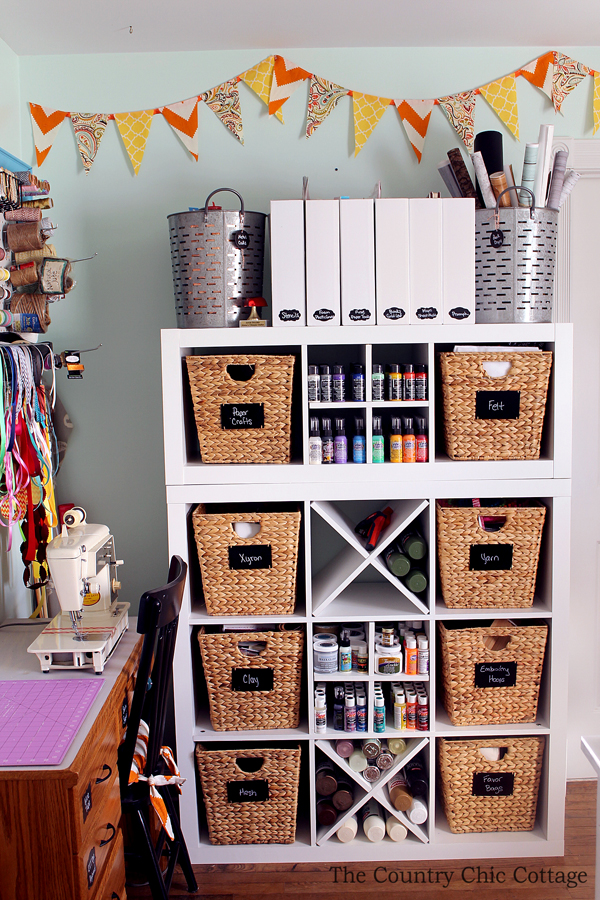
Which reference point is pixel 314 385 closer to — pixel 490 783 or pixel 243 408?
pixel 243 408

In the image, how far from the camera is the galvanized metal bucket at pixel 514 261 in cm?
190

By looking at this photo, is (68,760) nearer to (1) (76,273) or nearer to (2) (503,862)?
(2) (503,862)

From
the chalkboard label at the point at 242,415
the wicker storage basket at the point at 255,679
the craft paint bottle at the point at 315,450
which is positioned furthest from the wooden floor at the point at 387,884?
the chalkboard label at the point at 242,415

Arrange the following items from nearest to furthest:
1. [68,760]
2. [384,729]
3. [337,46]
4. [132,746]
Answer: [68,760] → [132,746] → [384,729] → [337,46]

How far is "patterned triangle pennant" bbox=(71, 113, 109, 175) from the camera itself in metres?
2.21

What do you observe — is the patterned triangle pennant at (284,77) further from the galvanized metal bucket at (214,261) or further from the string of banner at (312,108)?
the galvanized metal bucket at (214,261)

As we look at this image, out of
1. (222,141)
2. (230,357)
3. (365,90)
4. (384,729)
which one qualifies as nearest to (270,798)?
(384,729)

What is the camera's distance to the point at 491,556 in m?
1.97

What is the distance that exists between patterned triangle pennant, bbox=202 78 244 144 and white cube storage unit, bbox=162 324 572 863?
74cm

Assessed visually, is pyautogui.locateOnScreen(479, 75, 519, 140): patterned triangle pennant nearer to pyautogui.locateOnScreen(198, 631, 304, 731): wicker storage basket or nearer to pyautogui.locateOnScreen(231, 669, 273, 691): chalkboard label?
pyautogui.locateOnScreen(198, 631, 304, 731): wicker storage basket

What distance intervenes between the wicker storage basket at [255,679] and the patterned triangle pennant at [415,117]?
1.60 metres

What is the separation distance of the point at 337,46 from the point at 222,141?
0.47 meters

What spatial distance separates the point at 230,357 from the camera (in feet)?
6.30

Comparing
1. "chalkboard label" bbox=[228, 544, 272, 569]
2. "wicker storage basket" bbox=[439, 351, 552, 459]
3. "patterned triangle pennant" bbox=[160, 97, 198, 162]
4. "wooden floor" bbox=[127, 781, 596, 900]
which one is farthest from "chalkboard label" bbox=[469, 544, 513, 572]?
"patterned triangle pennant" bbox=[160, 97, 198, 162]
